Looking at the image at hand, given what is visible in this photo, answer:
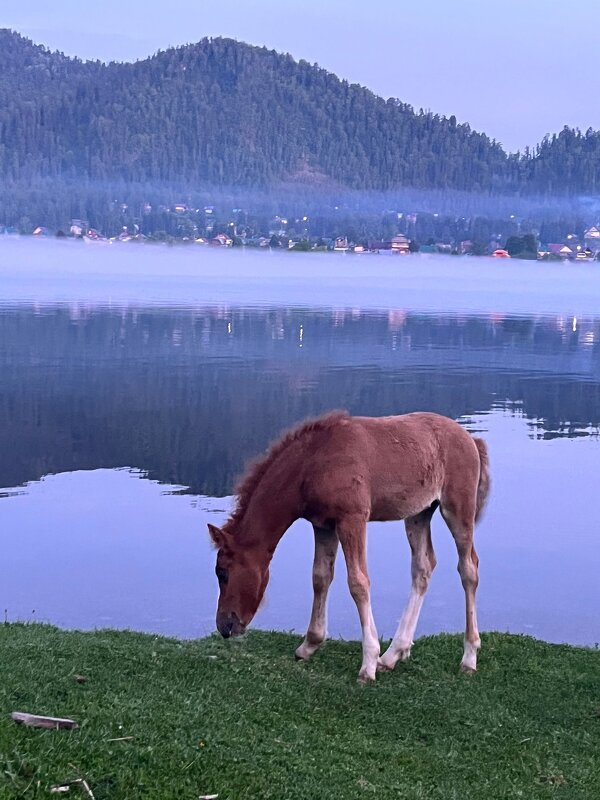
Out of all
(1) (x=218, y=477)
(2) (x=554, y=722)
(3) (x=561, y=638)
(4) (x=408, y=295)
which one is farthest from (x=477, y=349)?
(4) (x=408, y=295)

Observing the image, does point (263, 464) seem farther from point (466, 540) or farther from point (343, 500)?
point (466, 540)

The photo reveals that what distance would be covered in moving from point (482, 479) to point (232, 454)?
1637 cm

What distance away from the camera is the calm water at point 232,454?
16.2 metres

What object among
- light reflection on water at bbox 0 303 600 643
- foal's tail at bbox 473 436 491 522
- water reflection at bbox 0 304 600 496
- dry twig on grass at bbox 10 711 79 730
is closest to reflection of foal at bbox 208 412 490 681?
foal's tail at bbox 473 436 491 522

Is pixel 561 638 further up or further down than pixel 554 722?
further down

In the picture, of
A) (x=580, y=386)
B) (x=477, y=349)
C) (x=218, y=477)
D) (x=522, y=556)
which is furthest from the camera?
(x=477, y=349)

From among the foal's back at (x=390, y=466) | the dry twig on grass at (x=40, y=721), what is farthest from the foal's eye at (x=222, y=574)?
the dry twig on grass at (x=40, y=721)

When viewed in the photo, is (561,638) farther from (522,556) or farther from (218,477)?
(218,477)

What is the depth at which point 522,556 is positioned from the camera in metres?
19.5

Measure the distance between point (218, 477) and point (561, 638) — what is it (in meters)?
10.5

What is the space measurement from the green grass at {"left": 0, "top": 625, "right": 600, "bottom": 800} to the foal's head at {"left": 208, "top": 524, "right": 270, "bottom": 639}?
0.33 m

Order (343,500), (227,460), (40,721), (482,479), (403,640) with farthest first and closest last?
(227,460) < (482,479) < (403,640) < (343,500) < (40,721)

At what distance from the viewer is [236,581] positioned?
954cm

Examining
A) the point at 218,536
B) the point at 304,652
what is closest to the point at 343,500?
the point at 218,536
